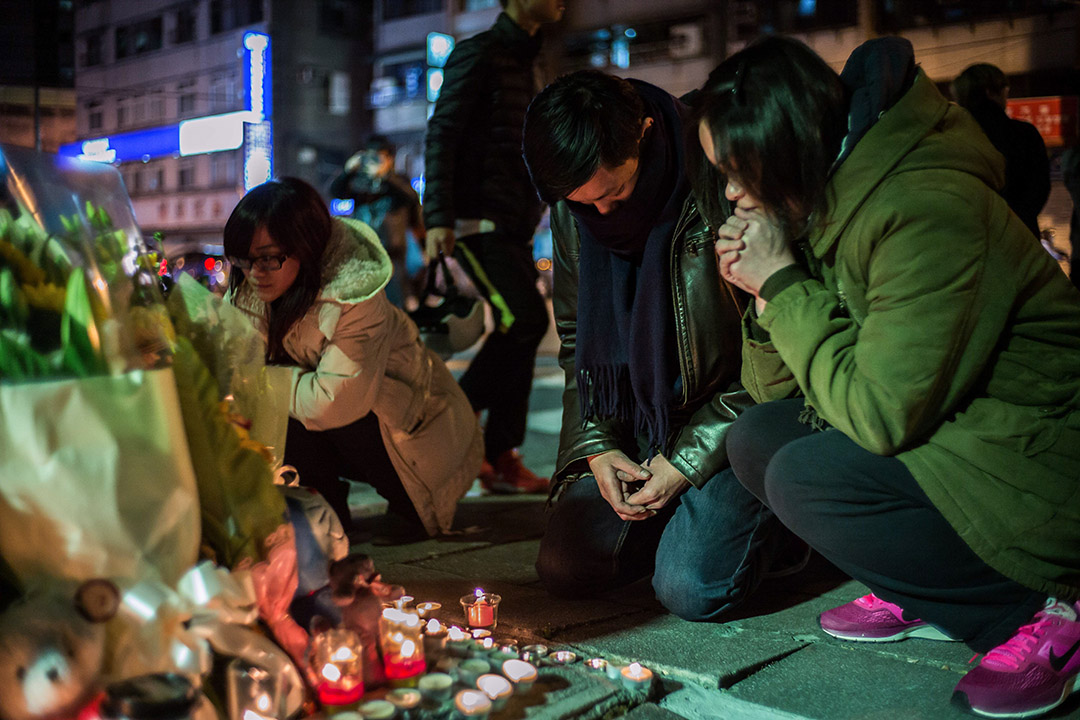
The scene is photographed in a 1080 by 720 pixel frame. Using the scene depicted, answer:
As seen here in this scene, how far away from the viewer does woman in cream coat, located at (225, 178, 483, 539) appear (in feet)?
8.46

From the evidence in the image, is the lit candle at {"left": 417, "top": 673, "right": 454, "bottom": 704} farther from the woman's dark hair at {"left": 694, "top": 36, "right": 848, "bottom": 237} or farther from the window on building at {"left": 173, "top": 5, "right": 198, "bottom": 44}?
the window on building at {"left": 173, "top": 5, "right": 198, "bottom": 44}

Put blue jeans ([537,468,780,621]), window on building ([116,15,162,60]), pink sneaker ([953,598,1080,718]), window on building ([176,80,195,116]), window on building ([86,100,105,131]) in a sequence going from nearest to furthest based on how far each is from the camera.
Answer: pink sneaker ([953,598,1080,718])
blue jeans ([537,468,780,621])
window on building ([176,80,195,116])
window on building ([116,15,162,60])
window on building ([86,100,105,131])

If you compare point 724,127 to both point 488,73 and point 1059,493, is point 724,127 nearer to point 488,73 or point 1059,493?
point 1059,493

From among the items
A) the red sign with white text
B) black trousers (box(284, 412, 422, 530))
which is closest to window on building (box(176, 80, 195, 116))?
the red sign with white text

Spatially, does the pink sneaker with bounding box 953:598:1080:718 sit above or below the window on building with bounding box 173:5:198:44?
below

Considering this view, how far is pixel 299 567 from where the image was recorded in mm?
1590

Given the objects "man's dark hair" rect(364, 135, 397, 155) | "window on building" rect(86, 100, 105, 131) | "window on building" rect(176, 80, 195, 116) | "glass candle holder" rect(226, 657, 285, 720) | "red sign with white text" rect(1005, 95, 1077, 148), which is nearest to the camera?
"glass candle holder" rect(226, 657, 285, 720)

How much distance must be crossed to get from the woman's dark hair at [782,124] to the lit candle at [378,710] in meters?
1.09

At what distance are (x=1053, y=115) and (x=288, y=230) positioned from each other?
46.5 ft

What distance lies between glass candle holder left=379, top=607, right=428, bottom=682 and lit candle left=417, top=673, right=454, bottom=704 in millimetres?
32

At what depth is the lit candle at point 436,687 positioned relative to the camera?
5.24 feet

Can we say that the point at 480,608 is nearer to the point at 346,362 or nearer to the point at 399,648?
the point at 399,648

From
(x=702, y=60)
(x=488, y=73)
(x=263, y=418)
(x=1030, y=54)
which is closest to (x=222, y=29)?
(x=702, y=60)

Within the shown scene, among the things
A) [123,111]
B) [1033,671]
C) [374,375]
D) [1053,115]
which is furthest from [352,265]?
[123,111]
